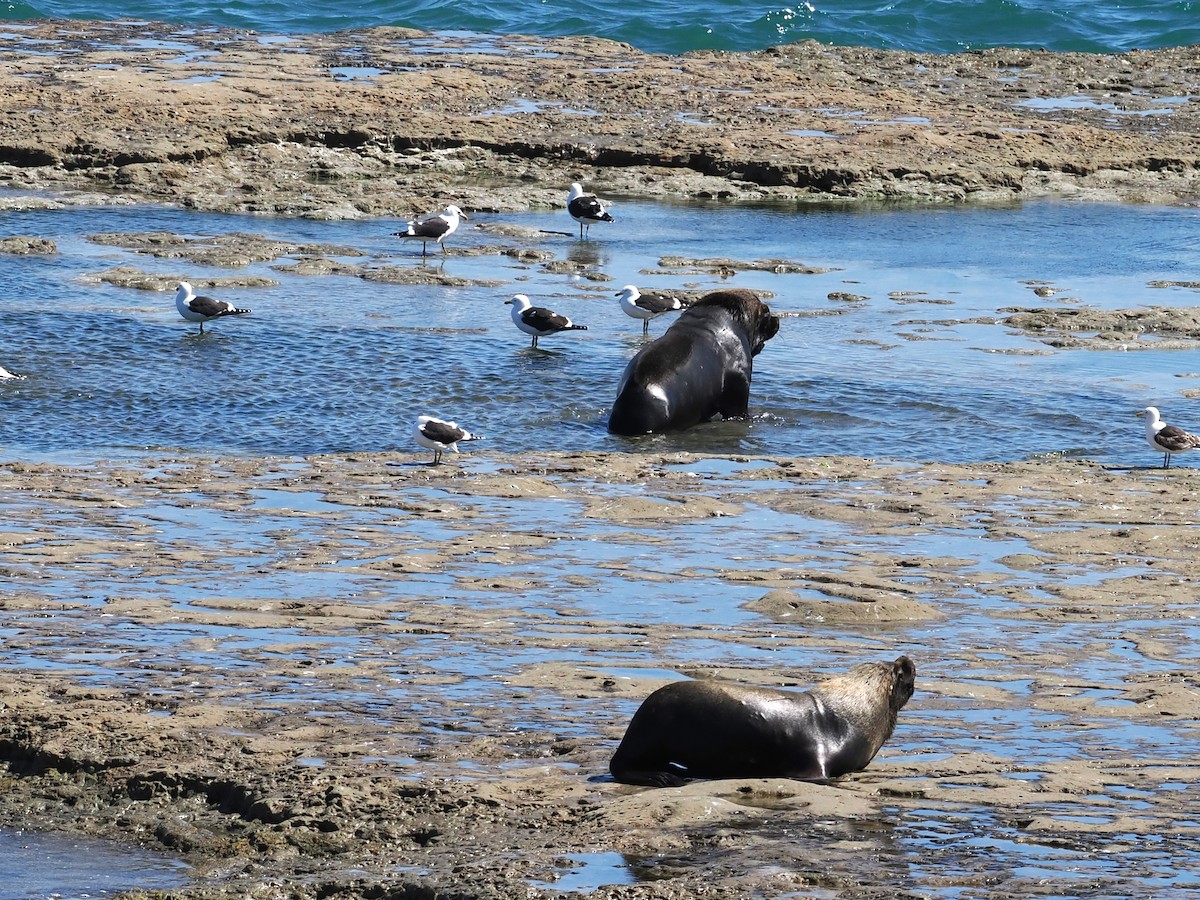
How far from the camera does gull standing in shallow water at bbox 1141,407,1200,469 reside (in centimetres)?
1103

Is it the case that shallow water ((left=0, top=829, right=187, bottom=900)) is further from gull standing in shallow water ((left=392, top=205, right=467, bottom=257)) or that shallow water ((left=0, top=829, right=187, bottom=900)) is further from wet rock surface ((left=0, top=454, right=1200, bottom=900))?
gull standing in shallow water ((left=392, top=205, right=467, bottom=257))

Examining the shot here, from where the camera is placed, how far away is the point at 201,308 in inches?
549

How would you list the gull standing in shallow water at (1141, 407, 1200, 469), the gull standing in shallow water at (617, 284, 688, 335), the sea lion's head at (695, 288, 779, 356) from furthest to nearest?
the gull standing in shallow water at (617, 284, 688, 335) → the sea lion's head at (695, 288, 779, 356) → the gull standing in shallow water at (1141, 407, 1200, 469)

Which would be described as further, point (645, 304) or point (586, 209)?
point (586, 209)

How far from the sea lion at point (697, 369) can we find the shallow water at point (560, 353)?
0.76 ft

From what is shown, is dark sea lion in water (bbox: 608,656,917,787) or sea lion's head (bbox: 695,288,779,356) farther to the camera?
sea lion's head (bbox: 695,288,779,356)

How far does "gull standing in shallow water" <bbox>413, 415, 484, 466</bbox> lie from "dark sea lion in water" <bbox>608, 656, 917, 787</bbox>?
5.12 metres

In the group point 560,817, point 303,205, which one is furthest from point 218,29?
point 560,817

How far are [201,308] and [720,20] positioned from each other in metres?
23.5

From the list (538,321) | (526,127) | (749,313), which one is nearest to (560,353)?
(538,321)

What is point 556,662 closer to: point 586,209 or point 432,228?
point 432,228

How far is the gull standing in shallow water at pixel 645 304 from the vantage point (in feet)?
47.9

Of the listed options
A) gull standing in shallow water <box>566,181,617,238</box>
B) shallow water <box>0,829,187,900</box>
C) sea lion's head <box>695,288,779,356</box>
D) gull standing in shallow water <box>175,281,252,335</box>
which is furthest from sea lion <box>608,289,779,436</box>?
shallow water <box>0,829,187,900</box>

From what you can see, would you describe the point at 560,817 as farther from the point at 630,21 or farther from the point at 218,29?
the point at 630,21
